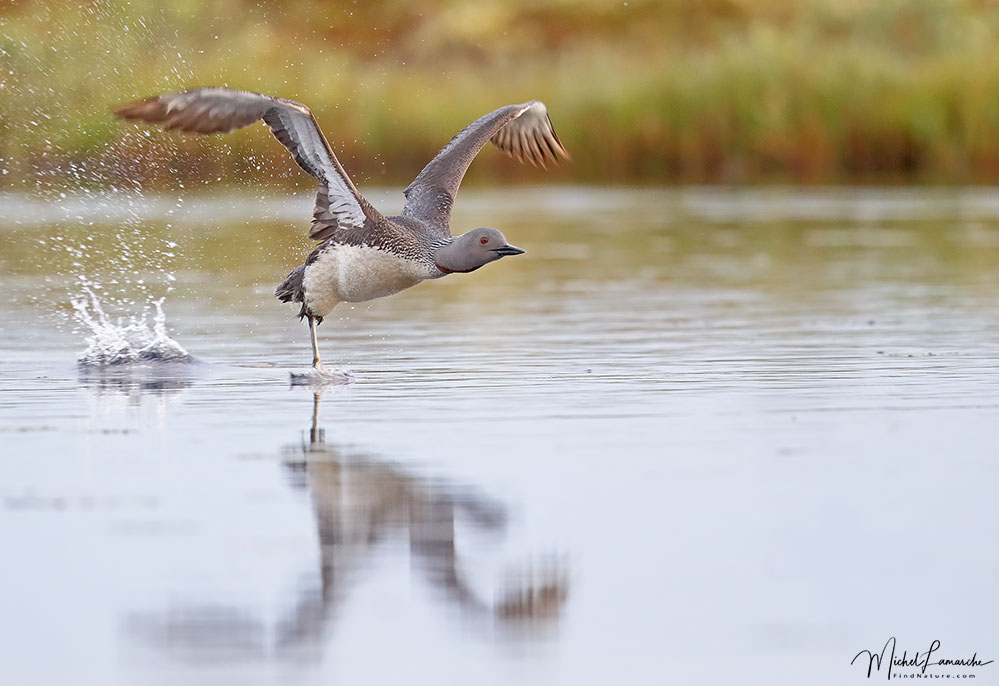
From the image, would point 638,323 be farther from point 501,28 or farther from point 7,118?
point 501,28

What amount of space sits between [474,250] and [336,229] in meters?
1.09

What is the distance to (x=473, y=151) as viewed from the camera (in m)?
12.1

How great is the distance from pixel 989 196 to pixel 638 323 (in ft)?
45.7

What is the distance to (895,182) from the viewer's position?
97.1 feet

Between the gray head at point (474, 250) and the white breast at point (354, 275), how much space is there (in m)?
0.19

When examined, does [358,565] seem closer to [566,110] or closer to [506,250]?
[506,250]

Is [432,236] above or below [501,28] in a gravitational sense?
below

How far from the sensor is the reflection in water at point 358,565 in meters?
5.13

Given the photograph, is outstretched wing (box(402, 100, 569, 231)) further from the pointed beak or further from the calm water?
the pointed beak

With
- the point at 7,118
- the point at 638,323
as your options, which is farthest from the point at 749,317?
the point at 7,118

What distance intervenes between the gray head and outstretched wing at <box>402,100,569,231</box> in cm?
92

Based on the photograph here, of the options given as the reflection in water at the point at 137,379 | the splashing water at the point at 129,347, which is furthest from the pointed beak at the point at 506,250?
the splashing water at the point at 129,347
